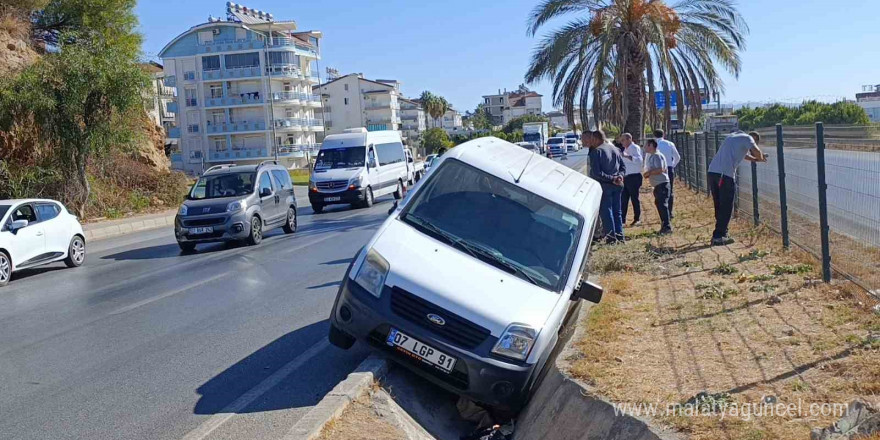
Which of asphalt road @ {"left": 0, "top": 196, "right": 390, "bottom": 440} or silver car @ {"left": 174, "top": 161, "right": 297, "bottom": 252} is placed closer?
asphalt road @ {"left": 0, "top": 196, "right": 390, "bottom": 440}

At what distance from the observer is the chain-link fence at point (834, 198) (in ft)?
25.6

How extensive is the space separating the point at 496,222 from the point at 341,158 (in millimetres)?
22199

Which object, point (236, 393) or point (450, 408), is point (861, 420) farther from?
point (236, 393)

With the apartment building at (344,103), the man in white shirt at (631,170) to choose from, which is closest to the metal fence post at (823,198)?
the man in white shirt at (631,170)

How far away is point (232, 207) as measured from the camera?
17.3 metres

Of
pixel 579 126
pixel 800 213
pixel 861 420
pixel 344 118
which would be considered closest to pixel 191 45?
pixel 344 118

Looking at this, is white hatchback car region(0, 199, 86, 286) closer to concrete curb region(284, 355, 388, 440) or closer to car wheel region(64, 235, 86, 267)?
car wheel region(64, 235, 86, 267)

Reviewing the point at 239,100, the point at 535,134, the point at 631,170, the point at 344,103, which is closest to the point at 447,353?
the point at 631,170

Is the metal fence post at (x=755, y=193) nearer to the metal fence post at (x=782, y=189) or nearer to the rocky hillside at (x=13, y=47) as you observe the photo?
the metal fence post at (x=782, y=189)

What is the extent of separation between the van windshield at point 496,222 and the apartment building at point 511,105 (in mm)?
165899

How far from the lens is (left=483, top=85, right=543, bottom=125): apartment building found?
17725 cm

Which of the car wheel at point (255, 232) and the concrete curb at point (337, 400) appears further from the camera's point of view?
the car wheel at point (255, 232)

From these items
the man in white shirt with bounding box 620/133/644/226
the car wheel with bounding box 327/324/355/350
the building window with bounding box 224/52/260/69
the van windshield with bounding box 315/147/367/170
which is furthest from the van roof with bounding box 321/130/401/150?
the building window with bounding box 224/52/260/69

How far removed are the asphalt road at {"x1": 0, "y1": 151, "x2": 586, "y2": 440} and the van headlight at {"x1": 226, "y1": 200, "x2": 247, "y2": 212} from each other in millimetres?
1889
